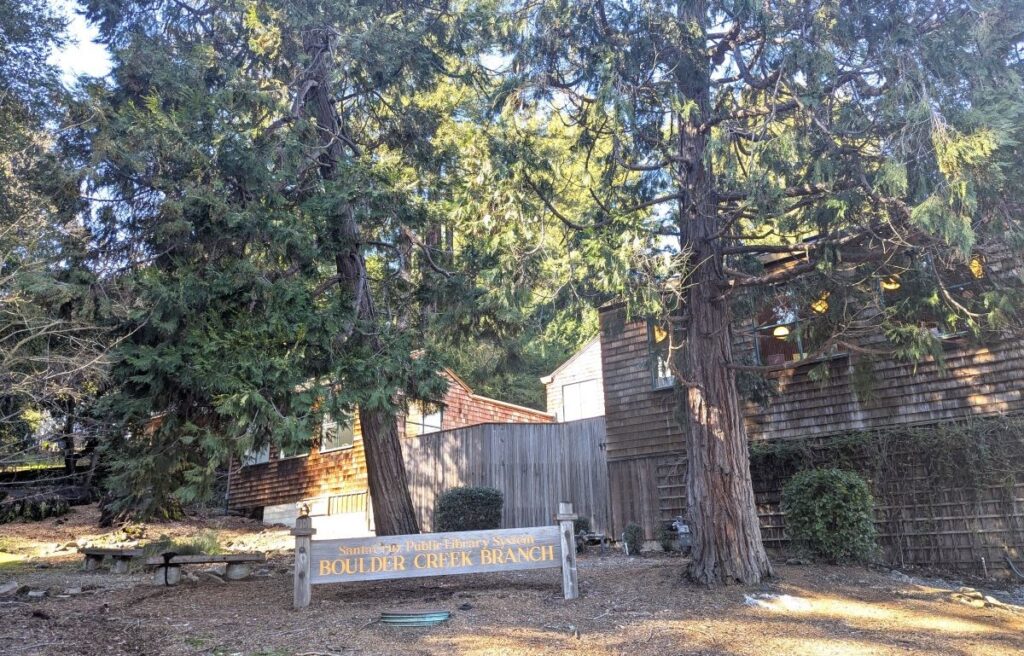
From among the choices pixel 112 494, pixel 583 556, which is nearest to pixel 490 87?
pixel 583 556

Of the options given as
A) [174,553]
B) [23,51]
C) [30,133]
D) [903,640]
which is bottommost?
[903,640]

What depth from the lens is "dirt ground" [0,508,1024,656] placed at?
6.98 m

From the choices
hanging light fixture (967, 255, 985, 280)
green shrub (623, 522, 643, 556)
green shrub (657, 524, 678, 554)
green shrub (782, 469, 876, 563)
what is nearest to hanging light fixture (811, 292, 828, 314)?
hanging light fixture (967, 255, 985, 280)

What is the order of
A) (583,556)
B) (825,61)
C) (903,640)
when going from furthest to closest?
(583,556) → (825,61) → (903,640)

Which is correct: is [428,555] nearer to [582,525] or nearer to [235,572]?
[235,572]

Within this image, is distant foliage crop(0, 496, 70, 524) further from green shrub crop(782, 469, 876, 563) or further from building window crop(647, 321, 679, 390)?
green shrub crop(782, 469, 876, 563)

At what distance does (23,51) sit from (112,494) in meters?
9.25

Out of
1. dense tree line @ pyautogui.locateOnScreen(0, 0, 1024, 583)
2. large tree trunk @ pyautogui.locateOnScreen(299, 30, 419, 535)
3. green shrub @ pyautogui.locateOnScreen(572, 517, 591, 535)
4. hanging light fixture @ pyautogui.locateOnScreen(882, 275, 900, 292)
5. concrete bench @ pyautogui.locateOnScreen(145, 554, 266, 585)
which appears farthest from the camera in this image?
green shrub @ pyautogui.locateOnScreen(572, 517, 591, 535)

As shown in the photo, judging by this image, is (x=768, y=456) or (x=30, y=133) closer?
(x=30, y=133)

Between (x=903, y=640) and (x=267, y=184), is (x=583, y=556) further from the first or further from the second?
(x=267, y=184)

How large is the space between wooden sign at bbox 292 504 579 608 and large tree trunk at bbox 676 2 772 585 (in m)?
1.68

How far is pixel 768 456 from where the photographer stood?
13477mm

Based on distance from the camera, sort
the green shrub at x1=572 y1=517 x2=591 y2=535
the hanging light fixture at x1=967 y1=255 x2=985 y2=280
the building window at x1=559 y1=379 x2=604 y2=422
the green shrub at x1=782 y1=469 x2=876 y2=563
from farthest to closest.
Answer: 1. the building window at x1=559 y1=379 x2=604 y2=422
2. the green shrub at x1=572 y1=517 x2=591 y2=535
3. the green shrub at x1=782 y1=469 x2=876 y2=563
4. the hanging light fixture at x1=967 y1=255 x2=985 y2=280

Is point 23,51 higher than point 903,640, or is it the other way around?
point 23,51
